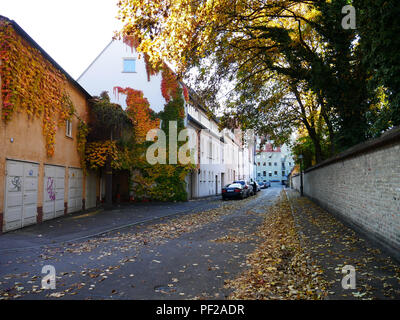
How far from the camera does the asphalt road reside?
4.84 m

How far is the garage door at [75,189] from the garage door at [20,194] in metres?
3.55

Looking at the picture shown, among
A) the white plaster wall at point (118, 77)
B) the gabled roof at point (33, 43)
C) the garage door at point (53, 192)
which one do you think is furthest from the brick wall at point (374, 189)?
the white plaster wall at point (118, 77)

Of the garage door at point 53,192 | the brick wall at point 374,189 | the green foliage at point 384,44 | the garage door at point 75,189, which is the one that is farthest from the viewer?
the garage door at point 75,189

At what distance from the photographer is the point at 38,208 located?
12656 mm

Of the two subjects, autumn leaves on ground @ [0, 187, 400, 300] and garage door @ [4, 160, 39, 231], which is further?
garage door @ [4, 160, 39, 231]

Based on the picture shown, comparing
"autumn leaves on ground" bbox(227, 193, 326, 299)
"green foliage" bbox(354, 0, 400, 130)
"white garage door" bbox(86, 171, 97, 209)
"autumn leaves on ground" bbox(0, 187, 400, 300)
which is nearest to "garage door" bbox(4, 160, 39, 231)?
"autumn leaves on ground" bbox(0, 187, 400, 300)

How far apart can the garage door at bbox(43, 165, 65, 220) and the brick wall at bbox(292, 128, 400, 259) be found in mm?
11734

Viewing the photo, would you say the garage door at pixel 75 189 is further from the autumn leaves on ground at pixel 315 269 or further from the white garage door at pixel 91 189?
the autumn leaves on ground at pixel 315 269

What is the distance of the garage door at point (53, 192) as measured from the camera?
1334 centimetres

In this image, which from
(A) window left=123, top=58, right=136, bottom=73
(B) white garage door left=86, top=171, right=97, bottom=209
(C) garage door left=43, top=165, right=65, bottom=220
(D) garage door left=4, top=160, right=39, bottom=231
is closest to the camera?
(D) garage door left=4, top=160, right=39, bottom=231

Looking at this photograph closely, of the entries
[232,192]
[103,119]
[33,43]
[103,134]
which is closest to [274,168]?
[232,192]

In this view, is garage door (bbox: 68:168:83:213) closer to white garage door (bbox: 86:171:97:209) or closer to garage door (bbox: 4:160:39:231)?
white garage door (bbox: 86:171:97:209)
